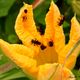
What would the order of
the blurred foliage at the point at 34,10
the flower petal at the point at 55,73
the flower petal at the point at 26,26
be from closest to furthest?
1. the flower petal at the point at 55,73
2. the flower petal at the point at 26,26
3. the blurred foliage at the point at 34,10

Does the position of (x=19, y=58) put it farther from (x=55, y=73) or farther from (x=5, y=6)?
(x=5, y=6)

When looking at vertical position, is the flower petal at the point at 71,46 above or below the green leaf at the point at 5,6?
below

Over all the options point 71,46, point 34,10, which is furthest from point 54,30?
point 34,10

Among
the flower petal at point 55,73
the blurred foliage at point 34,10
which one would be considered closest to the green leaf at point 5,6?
the blurred foliage at point 34,10

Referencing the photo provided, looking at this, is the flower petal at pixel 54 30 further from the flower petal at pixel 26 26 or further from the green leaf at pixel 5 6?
the green leaf at pixel 5 6

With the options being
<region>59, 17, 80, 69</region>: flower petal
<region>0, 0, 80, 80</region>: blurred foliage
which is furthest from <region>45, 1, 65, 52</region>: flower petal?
<region>0, 0, 80, 80</region>: blurred foliage

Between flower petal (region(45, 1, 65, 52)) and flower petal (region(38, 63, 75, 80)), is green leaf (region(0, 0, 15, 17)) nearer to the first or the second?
flower petal (region(45, 1, 65, 52))

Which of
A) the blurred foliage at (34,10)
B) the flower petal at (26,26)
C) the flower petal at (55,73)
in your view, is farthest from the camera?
the blurred foliage at (34,10)

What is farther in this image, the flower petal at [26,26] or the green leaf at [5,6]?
the green leaf at [5,6]
